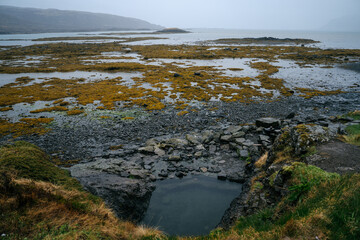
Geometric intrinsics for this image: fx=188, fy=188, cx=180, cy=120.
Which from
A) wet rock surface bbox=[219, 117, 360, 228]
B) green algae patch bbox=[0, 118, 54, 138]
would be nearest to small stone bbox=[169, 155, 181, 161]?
wet rock surface bbox=[219, 117, 360, 228]

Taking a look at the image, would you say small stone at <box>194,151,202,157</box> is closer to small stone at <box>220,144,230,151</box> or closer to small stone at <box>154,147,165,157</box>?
small stone at <box>220,144,230,151</box>

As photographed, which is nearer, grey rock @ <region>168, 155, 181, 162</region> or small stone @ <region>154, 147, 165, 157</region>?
grey rock @ <region>168, 155, 181, 162</region>

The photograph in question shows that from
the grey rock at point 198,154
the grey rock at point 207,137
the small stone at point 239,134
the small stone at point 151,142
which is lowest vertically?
the grey rock at point 198,154

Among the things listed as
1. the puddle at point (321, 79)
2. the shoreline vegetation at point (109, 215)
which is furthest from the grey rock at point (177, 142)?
the puddle at point (321, 79)

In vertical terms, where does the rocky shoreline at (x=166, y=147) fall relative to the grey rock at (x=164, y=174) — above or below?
above

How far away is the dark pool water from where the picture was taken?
8.31m

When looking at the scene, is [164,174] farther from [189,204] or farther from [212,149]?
[212,149]

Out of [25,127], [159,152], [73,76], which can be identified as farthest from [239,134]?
[73,76]

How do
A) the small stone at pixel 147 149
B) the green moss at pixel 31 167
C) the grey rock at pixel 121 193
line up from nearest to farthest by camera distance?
the green moss at pixel 31 167 → the grey rock at pixel 121 193 → the small stone at pixel 147 149

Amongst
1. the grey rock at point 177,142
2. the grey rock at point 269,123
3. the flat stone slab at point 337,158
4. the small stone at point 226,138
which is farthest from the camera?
the grey rock at point 269,123

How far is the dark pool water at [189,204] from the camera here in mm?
8309

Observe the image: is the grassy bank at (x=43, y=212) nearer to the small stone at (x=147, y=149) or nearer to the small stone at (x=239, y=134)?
the small stone at (x=147, y=149)

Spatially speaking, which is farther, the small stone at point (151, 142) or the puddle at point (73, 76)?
the puddle at point (73, 76)

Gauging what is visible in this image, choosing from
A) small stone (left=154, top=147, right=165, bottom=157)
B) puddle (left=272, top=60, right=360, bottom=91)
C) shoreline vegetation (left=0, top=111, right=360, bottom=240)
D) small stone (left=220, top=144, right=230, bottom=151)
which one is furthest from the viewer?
puddle (left=272, top=60, right=360, bottom=91)
